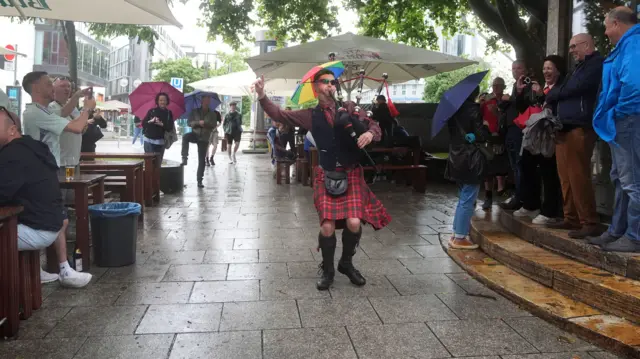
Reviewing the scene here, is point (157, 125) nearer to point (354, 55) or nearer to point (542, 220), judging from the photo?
point (354, 55)

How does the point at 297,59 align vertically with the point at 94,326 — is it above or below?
above

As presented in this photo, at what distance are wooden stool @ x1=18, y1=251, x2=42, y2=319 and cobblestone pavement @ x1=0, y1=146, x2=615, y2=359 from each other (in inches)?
3.0

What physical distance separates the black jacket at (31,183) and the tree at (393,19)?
9.00 metres

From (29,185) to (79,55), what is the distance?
52.2m

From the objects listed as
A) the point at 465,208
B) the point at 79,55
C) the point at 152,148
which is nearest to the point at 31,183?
the point at 465,208

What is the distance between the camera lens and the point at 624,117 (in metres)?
4.17

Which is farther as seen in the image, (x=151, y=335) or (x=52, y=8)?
(x=52, y=8)

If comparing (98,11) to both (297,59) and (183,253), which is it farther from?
(297,59)

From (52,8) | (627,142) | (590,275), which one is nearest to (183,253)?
(52,8)

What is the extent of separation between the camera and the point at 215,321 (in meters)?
3.93

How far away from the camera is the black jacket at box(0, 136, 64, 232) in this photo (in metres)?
3.78

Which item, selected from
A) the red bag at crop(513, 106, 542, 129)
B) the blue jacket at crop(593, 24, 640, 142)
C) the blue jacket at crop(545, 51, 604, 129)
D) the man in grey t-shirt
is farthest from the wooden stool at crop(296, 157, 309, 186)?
the blue jacket at crop(593, 24, 640, 142)

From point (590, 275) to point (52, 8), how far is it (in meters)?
5.34

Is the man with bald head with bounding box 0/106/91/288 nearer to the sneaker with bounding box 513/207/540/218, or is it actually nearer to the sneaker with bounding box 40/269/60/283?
the sneaker with bounding box 40/269/60/283
